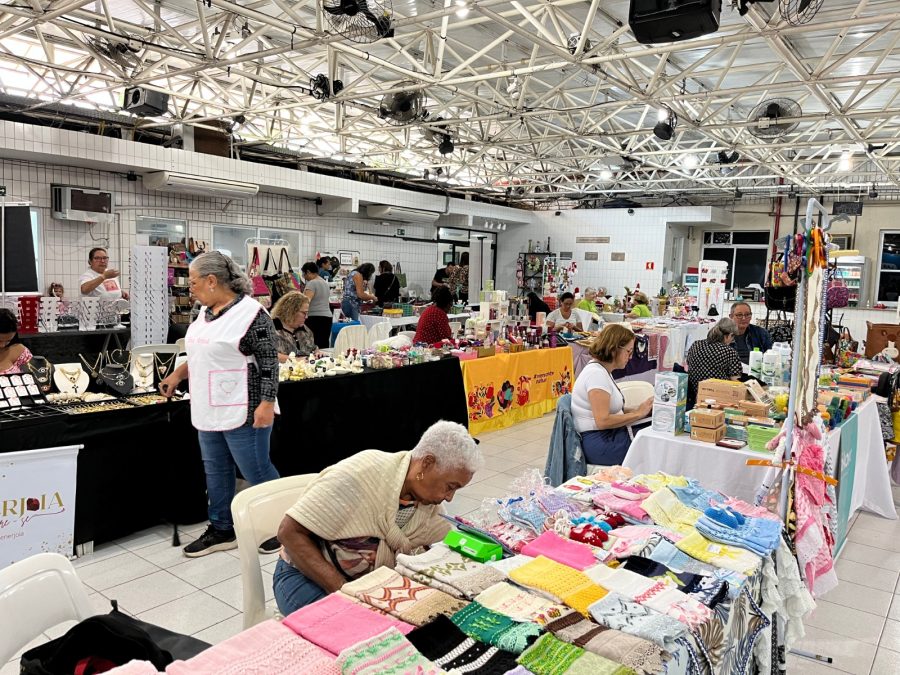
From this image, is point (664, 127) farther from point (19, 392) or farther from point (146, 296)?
point (19, 392)

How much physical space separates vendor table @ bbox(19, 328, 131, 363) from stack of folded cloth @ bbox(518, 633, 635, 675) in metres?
6.43

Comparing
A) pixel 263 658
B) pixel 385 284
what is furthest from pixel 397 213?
pixel 263 658

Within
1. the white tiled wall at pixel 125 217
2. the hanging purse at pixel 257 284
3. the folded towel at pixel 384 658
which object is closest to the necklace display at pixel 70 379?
the folded towel at pixel 384 658

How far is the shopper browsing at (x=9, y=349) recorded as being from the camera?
3961 mm

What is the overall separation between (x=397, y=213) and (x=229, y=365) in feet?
34.7

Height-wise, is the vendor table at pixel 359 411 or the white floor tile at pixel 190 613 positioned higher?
the vendor table at pixel 359 411

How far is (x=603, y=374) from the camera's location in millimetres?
4191

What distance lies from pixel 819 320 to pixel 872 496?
8.46ft

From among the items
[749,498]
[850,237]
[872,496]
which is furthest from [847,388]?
[850,237]

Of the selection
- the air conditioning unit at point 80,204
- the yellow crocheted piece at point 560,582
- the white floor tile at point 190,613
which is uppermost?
the air conditioning unit at point 80,204

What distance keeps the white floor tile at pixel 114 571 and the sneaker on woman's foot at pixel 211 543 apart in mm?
215

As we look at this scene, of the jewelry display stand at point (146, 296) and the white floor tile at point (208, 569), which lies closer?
the white floor tile at point (208, 569)

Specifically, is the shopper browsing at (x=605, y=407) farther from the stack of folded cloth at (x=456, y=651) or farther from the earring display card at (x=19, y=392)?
the earring display card at (x=19, y=392)

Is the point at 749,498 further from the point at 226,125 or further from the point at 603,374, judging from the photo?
the point at 226,125
